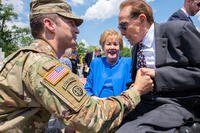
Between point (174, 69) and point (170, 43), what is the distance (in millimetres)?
213

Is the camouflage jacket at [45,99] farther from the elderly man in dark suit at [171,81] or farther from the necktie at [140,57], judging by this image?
the necktie at [140,57]

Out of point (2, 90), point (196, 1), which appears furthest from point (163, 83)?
point (196, 1)

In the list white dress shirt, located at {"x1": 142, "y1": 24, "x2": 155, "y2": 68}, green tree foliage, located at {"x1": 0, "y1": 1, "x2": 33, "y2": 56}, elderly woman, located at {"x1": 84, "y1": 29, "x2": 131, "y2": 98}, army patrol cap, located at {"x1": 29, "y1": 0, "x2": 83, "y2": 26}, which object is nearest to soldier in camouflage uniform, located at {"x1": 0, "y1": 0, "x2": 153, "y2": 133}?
army patrol cap, located at {"x1": 29, "y1": 0, "x2": 83, "y2": 26}

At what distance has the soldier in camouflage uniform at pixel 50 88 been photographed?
2385 millimetres

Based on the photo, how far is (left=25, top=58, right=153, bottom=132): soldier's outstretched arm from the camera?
2.37 m

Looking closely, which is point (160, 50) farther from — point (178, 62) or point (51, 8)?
point (51, 8)

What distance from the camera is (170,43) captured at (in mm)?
2904

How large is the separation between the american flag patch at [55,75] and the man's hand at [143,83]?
60cm

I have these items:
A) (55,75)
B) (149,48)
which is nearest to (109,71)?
(149,48)

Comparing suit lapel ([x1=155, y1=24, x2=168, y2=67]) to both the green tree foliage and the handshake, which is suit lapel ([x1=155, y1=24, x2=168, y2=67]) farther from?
the green tree foliage

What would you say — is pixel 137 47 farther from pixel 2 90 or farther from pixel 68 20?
pixel 2 90

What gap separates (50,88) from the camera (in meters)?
2.37

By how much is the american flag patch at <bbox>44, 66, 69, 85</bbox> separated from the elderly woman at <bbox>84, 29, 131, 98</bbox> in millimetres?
2110

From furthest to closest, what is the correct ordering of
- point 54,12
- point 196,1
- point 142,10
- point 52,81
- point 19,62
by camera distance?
point 196,1
point 142,10
point 54,12
point 19,62
point 52,81
